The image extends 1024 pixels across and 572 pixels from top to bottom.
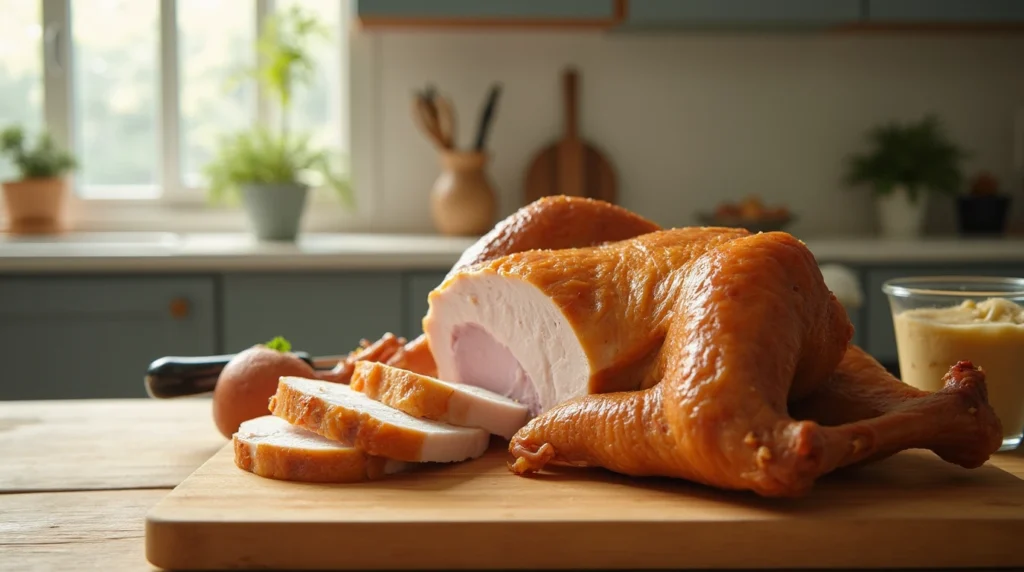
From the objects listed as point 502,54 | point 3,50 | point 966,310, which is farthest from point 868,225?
point 3,50

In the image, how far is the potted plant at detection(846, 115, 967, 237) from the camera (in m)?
3.83

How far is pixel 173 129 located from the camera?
12.9 feet

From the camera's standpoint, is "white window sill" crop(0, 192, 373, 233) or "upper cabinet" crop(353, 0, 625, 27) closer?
"upper cabinet" crop(353, 0, 625, 27)

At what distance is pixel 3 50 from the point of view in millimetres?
3994

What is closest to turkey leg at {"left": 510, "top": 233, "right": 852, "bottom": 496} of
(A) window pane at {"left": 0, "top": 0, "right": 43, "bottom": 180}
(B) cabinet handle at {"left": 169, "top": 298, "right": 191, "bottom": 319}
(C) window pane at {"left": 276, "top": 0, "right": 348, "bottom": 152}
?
(B) cabinet handle at {"left": 169, "top": 298, "right": 191, "bottom": 319}

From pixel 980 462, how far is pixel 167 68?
3.51 m

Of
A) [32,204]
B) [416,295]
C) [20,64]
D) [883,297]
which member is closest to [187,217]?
[32,204]

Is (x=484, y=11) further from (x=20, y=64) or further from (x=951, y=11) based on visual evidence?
(x=20, y=64)

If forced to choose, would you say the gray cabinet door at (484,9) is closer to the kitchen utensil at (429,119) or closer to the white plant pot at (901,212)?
the kitchen utensil at (429,119)

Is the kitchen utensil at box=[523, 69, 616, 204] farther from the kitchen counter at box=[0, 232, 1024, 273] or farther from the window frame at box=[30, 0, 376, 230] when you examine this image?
the window frame at box=[30, 0, 376, 230]

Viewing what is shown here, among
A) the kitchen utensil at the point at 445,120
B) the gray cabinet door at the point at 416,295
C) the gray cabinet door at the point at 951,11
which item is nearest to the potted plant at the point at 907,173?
the gray cabinet door at the point at 951,11

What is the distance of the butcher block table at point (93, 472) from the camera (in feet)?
3.13

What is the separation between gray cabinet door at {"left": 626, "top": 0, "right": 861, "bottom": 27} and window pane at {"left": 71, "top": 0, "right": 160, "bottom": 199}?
1.93 meters

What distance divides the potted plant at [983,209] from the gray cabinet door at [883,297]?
749 mm
